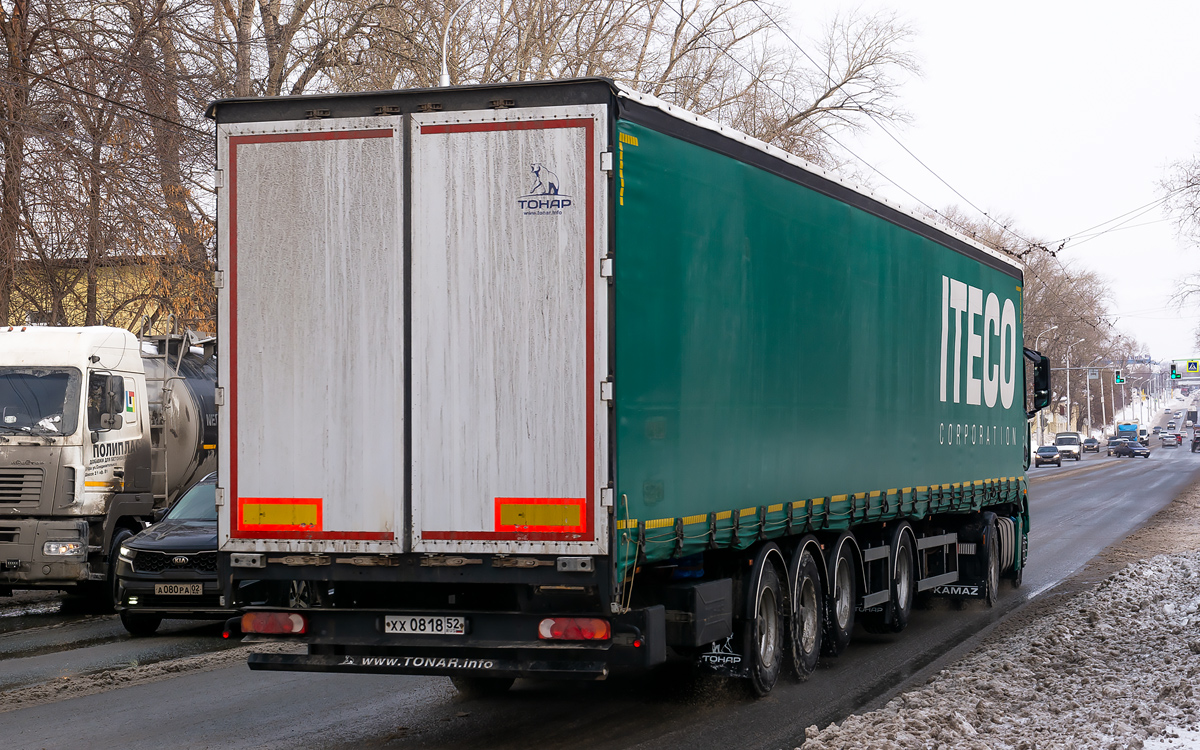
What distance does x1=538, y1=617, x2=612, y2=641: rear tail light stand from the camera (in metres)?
7.00

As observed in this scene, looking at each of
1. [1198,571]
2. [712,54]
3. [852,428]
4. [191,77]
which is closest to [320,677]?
[852,428]

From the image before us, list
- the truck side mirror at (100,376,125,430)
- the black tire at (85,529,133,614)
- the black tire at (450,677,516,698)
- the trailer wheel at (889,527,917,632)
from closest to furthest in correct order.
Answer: the black tire at (450,677,516,698) → the trailer wheel at (889,527,917,632) → the truck side mirror at (100,376,125,430) → the black tire at (85,529,133,614)

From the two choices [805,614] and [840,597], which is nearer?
[805,614]

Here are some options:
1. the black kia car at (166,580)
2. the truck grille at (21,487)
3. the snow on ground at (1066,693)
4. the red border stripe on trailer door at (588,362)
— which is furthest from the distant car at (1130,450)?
the red border stripe on trailer door at (588,362)

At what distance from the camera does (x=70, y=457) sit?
1425 centimetres

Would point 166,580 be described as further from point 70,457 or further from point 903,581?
point 903,581

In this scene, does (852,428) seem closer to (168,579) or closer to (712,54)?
(168,579)

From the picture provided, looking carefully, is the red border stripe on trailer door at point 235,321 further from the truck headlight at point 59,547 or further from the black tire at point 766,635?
the truck headlight at point 59,547

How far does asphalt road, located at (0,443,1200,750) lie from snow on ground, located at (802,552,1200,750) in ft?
1.55

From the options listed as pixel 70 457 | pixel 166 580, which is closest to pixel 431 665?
pixel 166 580

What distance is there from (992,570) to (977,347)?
256 cm

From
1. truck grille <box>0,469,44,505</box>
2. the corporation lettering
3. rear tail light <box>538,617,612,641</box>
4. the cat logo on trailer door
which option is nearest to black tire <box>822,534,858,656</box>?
the corporation lettering

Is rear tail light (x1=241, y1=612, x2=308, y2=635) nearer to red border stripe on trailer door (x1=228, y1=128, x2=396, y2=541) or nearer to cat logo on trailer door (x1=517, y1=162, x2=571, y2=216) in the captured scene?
red border stripe on trailer door (x1=228, y1=128, x2=396, y2=541)

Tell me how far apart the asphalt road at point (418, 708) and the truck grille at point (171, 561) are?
720 mm
